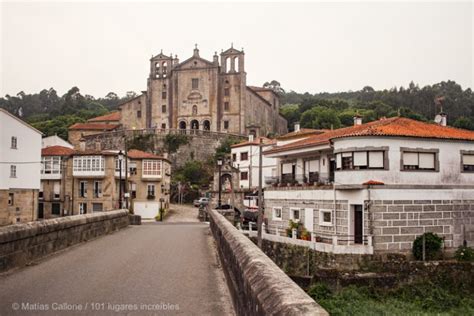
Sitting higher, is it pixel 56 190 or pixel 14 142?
pixel 14 142

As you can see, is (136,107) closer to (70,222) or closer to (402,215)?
(402,215)

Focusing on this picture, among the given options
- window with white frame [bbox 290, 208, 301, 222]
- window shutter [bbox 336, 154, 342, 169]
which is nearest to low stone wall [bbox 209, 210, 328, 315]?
window shutter [bbox 336, 154, 342, 169]

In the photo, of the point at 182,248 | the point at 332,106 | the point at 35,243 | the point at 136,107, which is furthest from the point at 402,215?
the point at 332,106

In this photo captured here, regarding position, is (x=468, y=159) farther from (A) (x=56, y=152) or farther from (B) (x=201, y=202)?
(A) (x=56, y=152)

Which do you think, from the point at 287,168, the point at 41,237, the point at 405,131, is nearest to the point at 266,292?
the point at 41,237

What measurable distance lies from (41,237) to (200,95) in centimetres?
6812

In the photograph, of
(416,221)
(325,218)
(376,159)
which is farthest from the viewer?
(325,218)

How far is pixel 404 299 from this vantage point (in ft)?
76.9

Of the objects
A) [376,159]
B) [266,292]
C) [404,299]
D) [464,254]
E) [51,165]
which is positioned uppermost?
[51,165]

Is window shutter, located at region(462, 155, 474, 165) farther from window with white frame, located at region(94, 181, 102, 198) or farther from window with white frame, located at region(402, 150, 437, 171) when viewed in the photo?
window with white frame, located at region(94, 181, 102, 198)

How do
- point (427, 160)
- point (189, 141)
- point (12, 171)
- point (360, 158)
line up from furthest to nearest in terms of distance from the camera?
point (189, 141)
point (12, 171)
point (427, 160)
point (360, 158)

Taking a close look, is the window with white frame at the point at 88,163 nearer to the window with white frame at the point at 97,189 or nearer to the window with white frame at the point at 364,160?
the window with white frame at the point at 97,189

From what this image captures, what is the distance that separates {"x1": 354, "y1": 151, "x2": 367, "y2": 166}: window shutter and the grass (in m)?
6.54

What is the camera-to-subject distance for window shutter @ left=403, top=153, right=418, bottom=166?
88.1 ft
